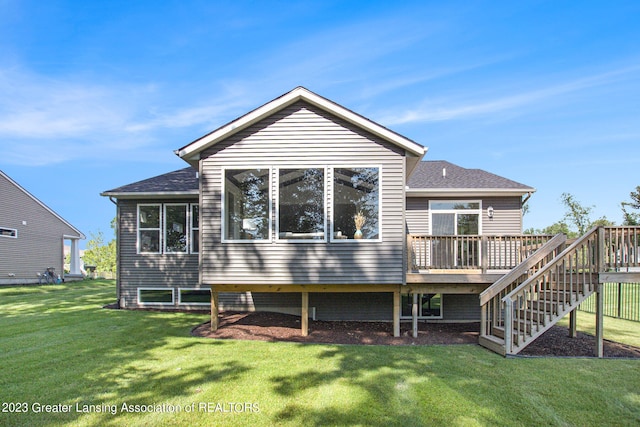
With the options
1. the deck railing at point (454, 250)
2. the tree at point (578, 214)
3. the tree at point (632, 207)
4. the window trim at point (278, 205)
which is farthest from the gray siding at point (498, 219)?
the tree at point (578, 214)

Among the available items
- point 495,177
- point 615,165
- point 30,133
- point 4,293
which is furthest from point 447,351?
point 30,133

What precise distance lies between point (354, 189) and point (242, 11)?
1061 centimetres

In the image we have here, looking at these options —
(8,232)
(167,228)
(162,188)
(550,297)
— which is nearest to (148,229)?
(167,228)

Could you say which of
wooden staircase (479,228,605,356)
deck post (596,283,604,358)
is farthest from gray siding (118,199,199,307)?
deck post (596,283,604,358)

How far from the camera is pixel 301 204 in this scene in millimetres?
7980

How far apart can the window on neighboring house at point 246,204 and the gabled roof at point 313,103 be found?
0.83 metres

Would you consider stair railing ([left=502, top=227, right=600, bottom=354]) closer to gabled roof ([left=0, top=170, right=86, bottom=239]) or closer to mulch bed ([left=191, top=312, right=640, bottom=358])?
mulch bed ([left=191, top=312, right=640, bottom=358])

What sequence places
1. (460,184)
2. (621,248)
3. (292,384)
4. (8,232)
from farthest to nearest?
1. (8,232)
2. (460,184)
3. (621,248)
4. (292,384)

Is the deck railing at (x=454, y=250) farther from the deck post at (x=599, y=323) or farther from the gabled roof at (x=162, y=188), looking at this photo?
the gabled roof at (x=162, y=188)

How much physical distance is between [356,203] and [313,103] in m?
2.41

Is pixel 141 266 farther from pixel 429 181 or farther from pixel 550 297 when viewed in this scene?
pixel 550 297

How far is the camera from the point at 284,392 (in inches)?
190

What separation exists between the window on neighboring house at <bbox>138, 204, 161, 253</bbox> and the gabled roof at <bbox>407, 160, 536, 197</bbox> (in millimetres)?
7714

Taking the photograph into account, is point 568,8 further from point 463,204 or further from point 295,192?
point 295,192
